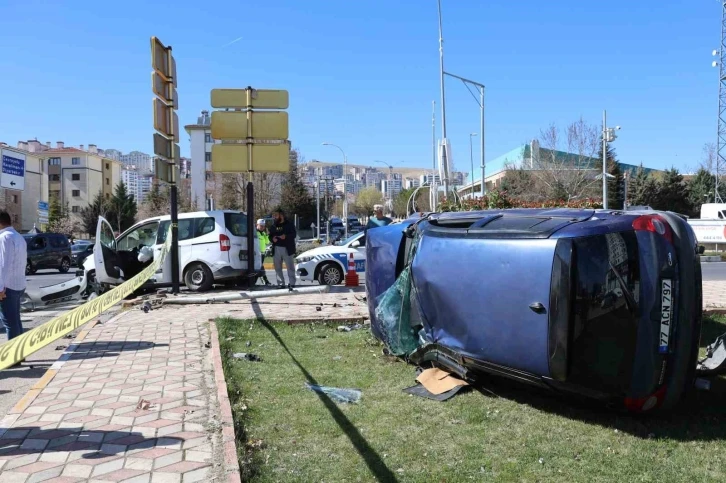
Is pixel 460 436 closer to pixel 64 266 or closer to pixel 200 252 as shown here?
pixel 200 252

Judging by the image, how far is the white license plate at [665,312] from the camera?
4098 mm

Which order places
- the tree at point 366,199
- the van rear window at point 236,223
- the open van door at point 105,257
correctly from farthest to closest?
1. the tree at point 366,199
2. the van rear window at point 236,223
3. the open van door at point 105,257

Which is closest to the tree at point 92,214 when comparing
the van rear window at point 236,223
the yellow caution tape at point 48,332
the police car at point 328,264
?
the police car at point 328,264

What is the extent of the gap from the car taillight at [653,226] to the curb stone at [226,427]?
3105mm

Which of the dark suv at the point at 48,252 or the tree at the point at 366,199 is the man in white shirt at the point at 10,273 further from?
the tree at the point at 366,199

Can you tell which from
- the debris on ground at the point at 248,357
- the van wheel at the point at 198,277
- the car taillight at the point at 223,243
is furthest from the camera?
the van wheel at the point at 198,277

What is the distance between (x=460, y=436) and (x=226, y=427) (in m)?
1.70

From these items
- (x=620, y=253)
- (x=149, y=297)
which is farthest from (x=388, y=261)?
(x=149, y=297)

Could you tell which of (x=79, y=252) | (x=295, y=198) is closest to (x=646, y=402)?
(x=79, y=252)

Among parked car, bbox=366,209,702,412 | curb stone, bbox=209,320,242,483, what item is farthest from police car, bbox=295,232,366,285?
parked car, bbox=366,209,702,412

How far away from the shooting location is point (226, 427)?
439cm

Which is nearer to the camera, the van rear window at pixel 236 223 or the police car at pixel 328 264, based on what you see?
the van rear window at pixel 236 223

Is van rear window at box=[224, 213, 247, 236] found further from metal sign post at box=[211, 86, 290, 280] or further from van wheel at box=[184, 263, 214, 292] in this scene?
van wheel at box=[184, 263, 214, 292]

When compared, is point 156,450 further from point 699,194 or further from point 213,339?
point 699,194
